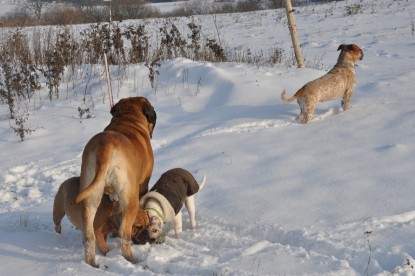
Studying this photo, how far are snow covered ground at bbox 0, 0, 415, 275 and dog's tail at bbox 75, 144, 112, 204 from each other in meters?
0.61

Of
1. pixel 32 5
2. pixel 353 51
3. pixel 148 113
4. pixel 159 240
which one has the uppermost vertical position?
pixel 32 5

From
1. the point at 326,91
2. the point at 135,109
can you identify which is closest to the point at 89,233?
the point at 135,109

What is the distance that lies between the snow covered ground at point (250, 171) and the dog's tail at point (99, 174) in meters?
0.61

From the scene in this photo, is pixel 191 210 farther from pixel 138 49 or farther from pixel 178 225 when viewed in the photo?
pixel 138 49

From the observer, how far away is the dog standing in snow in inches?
167

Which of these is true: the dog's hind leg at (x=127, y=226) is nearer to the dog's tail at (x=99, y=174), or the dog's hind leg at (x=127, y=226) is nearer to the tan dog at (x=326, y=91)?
the dog's tail at (x=99, y=174)

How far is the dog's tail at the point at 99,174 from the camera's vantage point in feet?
11.7

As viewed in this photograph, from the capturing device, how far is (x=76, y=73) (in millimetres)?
11133

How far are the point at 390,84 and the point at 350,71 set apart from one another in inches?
36.6

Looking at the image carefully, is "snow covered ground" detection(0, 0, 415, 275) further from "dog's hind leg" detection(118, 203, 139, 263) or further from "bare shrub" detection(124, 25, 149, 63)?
"bare shrub" detection(124, 25, 149, 63)

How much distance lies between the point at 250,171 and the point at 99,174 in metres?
2.63

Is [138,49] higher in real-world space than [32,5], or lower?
lower

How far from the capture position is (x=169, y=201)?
14.4ft

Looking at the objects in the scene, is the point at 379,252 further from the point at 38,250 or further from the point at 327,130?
the point at 327,130
